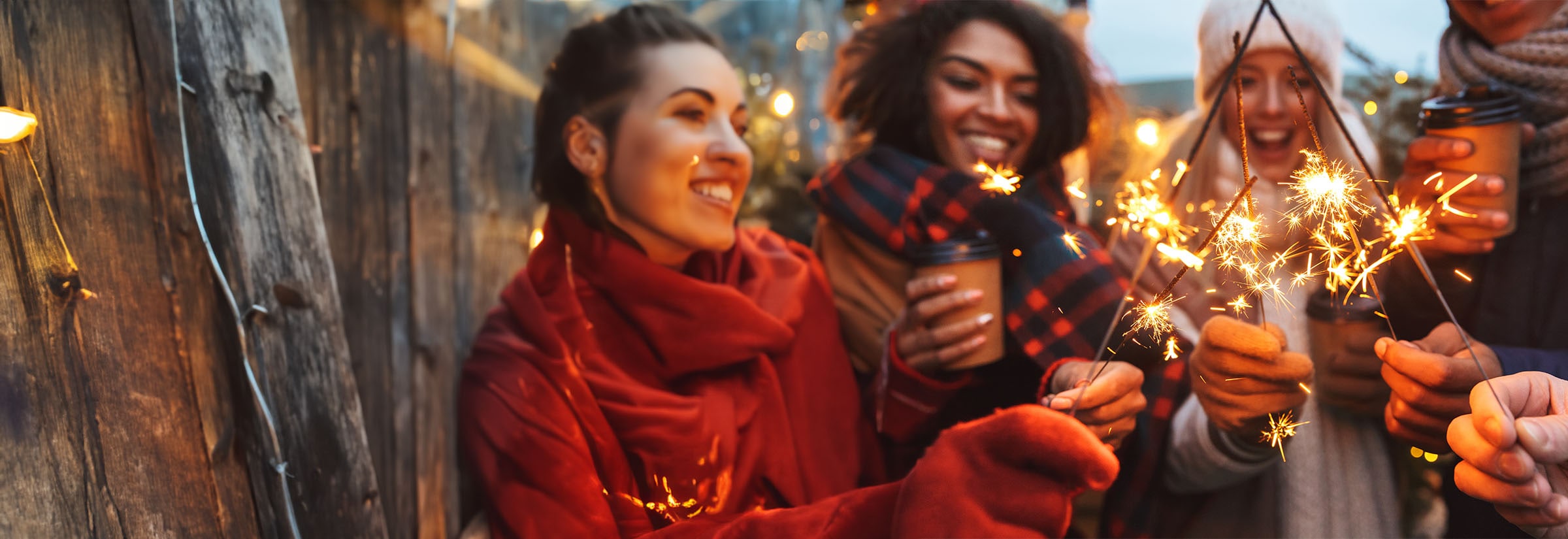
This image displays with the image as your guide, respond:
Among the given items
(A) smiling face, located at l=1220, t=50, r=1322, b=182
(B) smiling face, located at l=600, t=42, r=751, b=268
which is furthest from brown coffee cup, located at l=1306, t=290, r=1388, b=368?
(B) smiling face, located at l=600, t=42, r=751, b=268

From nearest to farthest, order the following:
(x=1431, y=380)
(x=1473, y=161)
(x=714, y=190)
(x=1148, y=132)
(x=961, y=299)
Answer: (x=1431, y=380) < (x=1473, y=161) < (x=961, y=299) < (x=714, y=190) < (x=1148, y=132)

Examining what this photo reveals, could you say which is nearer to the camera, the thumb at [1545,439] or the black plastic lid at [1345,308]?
the thumb at [1545,439]

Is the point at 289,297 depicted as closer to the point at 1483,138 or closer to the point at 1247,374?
the point at 1247,374

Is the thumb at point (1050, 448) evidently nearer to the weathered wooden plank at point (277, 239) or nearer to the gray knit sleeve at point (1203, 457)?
the gray knit sleeve at point (1203, 457)

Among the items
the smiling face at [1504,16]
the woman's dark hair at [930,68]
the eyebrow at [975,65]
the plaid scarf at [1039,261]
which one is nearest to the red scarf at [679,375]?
the plaid scarf at [1039,261]

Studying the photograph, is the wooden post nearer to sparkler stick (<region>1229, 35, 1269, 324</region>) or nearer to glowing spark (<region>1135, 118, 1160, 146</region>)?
sparkler stick (<region>1229, 35, 1269, 324</region>)

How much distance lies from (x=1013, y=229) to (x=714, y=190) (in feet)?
1.64

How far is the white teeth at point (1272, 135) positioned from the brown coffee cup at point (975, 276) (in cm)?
54

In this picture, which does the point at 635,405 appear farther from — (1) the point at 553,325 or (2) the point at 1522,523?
(2) the point at 1522,523

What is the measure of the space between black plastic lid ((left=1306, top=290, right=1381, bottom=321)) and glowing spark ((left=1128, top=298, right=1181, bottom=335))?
0.22m

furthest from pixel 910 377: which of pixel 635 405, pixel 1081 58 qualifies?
pixel 1081 58

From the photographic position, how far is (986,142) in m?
1.47

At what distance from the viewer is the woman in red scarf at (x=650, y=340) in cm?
122

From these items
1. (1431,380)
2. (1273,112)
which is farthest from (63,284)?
(1273,112)
